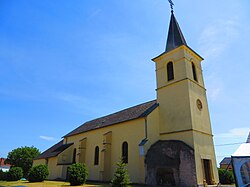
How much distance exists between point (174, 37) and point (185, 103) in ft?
30.9

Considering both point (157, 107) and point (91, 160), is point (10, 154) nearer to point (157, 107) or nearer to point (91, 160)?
point (91, 160)

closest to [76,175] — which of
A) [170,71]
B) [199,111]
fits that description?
[199,111]

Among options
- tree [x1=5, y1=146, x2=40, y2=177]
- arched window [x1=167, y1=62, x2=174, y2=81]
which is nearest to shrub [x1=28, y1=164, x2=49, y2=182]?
arched window [x1=167, y1=62, x2=174, y2=81]

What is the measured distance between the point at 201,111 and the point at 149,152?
7.04 m

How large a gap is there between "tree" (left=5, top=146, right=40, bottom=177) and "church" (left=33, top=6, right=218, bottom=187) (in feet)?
101

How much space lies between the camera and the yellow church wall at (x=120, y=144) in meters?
18.9

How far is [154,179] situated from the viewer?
16781mm

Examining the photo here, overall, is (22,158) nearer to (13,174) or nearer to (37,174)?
(13,174)

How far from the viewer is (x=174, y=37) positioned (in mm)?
24172

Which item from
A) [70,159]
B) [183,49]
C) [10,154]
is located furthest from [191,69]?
[10,154]

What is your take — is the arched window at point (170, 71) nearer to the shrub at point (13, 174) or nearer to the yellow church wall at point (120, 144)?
the yellow church wall at point (120, 144)

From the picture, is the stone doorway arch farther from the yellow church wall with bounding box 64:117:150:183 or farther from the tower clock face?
the tower clock face

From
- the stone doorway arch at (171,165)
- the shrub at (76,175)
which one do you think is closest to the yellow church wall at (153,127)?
the stone doorway arch at (171,165)

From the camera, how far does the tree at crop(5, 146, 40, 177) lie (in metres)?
50.9
